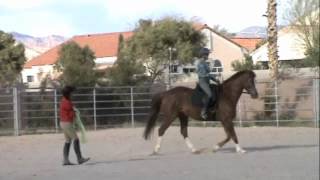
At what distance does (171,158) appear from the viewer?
15258 millimetres

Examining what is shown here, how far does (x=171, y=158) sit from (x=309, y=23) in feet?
64.7

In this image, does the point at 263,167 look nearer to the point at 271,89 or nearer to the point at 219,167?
the point at 219,167

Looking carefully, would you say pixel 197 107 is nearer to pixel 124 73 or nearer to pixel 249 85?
pixel 249 85

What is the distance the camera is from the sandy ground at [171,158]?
11.9m

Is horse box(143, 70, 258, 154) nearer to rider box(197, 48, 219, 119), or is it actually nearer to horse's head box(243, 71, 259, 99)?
horse's head box(243, 71, 259, 99)

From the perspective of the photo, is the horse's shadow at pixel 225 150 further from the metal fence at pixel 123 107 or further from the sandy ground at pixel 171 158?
the metal fence at pixel 123 107

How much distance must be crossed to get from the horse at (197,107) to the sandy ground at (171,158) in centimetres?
55

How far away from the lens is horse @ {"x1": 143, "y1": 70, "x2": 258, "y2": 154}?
1667 cm

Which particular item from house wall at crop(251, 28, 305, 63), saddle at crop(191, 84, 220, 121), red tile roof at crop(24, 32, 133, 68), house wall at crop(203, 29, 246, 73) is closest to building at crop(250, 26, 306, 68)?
house wall at crop(251, 28, 305, 63)

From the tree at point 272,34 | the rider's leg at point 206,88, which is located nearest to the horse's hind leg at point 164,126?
the rider's leg at point 206,88

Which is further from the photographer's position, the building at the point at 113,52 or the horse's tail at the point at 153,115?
the building at the point at 113,52

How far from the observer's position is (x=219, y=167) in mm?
12844

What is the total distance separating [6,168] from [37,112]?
13428mm

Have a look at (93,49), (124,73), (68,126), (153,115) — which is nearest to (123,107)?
(124,73)
